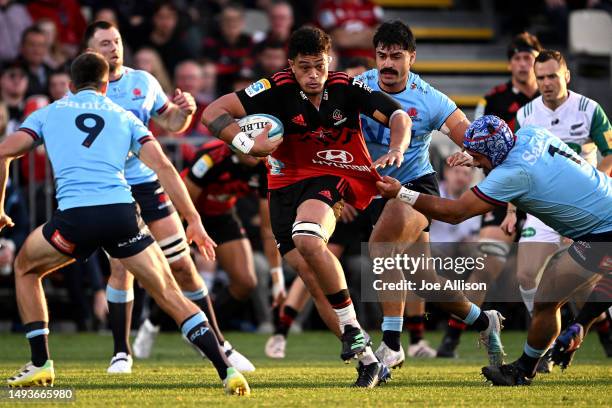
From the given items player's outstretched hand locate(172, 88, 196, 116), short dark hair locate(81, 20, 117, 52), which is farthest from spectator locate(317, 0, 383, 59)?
player's outstretched hand locate(172, 88, 196, 116)

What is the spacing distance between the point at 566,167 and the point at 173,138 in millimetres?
7894

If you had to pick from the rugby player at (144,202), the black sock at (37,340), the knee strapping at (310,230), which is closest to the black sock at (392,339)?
the rugby player at (144,202)

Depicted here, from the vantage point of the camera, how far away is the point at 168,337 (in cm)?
1499

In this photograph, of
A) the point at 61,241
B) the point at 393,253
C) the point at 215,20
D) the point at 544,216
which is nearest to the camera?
the point at 61,241

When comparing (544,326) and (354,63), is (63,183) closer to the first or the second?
(544,326)

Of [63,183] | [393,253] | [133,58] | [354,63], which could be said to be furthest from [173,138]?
[63,183]

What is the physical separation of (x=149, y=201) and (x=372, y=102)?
240 cm

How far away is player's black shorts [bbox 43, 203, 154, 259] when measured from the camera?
797 cm

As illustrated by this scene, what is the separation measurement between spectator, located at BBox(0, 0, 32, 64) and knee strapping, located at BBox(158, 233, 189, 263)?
7.79 m

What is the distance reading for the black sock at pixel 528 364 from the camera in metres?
8.82

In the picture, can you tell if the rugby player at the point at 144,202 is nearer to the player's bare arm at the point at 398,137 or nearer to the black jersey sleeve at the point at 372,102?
the black jersey sleeve at the point at 372,102

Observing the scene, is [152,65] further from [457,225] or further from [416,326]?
[416,326]

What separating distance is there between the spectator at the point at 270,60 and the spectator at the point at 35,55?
2960 mm

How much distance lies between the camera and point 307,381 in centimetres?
923
